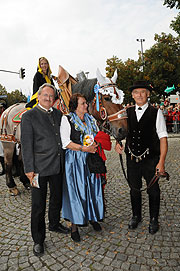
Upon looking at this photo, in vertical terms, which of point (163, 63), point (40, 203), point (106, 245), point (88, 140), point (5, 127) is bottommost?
point (106, 245)

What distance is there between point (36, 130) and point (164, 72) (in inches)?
835

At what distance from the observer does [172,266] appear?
86.5 inches

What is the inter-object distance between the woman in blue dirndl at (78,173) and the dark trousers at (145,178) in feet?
1.80

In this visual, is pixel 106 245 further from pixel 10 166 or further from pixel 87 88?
pixel 10 166

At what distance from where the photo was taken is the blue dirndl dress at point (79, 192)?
2.68m

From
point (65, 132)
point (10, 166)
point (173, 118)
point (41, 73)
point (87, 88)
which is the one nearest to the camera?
point (65, 132)

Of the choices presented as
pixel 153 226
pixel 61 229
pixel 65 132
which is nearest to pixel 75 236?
pixel 61 229

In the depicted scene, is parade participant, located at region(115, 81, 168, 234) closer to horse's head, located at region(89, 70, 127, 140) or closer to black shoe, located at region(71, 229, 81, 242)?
horse's head, located at region(89, 70, 127, 140)

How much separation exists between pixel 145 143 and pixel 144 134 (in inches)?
5.3

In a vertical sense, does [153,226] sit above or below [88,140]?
below

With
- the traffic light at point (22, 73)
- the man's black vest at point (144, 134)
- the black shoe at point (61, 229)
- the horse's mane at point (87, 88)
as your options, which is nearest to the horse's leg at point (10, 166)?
the black shoe at point (61, 229)

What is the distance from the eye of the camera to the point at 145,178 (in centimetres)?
292

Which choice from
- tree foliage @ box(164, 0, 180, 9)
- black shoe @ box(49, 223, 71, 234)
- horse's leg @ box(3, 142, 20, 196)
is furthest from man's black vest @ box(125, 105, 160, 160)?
tree foliage @ box(164, 0, 180, 9)

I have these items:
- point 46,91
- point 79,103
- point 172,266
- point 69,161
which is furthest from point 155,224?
point 46,91
